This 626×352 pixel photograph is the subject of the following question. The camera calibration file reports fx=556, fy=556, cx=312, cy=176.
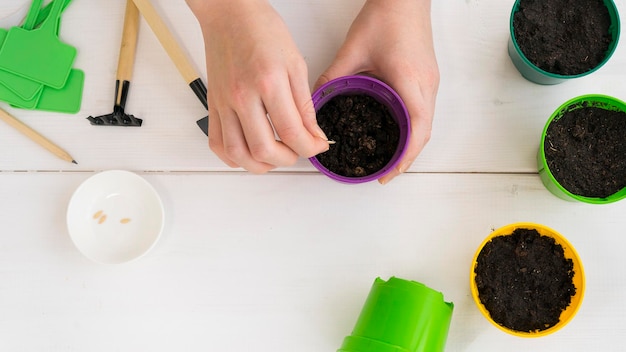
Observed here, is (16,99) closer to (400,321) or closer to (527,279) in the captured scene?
(400,321)

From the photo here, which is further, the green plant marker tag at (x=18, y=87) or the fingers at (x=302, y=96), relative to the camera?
the green plant marker tag at (x=18, y=87)

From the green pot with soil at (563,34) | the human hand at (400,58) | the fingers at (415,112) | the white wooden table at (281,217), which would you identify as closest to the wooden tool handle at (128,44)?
the white wooden table at (281,217)

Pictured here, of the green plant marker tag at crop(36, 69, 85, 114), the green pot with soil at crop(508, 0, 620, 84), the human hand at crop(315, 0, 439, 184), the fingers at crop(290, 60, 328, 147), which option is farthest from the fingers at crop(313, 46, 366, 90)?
the green plant marker tag at crop(36, 69, 85, 114)

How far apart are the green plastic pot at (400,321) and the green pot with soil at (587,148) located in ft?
0.80

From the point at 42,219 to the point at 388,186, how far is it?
52cm

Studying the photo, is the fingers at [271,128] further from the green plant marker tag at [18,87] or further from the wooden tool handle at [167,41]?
the green plant marker tag at [18,87]

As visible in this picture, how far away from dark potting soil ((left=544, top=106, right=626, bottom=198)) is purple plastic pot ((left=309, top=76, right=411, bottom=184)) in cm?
21

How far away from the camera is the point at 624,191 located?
0.76 meters

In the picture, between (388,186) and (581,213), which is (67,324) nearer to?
(388,186)

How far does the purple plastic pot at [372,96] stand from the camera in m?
0.71

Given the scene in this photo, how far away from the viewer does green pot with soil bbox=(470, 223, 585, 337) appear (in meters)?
0.74

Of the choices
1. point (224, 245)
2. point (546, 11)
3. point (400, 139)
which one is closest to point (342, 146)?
point (400, 139)

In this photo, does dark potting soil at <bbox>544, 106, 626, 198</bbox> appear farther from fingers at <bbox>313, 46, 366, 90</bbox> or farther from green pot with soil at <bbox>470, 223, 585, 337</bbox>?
fingers at <bbox>313, 46, 366, 90</bbox>

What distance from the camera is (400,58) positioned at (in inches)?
29.2
